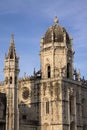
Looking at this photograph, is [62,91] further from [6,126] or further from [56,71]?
[6,126]

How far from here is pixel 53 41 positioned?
78438 mm

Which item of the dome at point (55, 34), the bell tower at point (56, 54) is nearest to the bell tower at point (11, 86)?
the bell tower at point (56, 54)

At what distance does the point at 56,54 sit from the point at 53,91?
23.4 ft

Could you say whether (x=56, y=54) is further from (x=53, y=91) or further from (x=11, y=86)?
(x=11, y=86)

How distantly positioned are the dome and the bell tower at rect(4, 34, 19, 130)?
1111 centimetres

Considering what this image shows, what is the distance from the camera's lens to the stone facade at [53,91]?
73.8m

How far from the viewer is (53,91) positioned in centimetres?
7538

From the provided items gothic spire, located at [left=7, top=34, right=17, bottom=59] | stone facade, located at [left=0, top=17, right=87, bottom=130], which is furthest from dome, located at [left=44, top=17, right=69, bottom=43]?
gothic spire, located at [left=7, top=34, right=17, bottom=59]

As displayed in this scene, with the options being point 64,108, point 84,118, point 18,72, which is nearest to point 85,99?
point 84,118

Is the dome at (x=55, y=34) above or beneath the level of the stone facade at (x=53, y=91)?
above

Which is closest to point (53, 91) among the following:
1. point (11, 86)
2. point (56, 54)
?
point (56, 54)

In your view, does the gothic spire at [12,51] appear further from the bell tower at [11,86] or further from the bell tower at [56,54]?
the bell tower at [56,54]

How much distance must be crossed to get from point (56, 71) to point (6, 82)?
41.1ft

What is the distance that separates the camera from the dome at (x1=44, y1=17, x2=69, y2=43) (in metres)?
78.8
